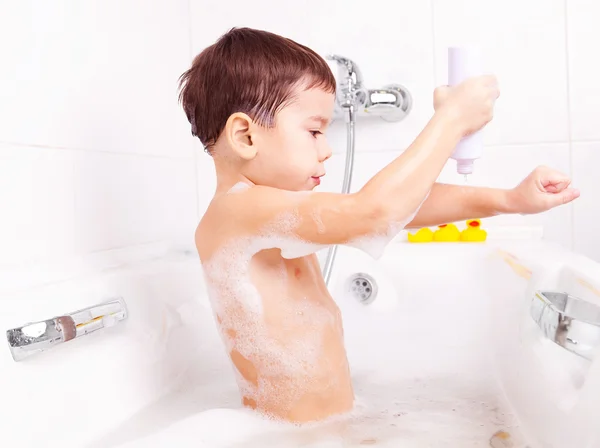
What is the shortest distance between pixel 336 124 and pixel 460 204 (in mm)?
786

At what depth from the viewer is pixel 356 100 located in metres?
1.61

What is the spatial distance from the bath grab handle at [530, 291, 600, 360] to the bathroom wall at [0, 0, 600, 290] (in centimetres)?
78

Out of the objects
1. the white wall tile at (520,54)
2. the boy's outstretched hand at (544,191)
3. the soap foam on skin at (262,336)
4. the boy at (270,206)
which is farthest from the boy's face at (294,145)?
the white wall tile at (520,54)

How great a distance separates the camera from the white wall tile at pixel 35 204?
0.99m

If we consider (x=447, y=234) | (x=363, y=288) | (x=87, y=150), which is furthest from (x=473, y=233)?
(x=87, y=150)

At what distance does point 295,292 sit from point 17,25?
1.96 ft

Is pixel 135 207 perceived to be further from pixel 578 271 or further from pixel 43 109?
pixel 578 271

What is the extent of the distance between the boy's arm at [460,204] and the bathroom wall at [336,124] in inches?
23.8

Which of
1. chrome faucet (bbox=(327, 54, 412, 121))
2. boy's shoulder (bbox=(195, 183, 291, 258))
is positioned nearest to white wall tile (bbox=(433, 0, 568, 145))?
chrome faucet (bbox=(327, 54, 412, 121))

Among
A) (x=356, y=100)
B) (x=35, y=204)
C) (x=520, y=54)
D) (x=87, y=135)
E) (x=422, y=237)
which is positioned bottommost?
(x=422, y=237)

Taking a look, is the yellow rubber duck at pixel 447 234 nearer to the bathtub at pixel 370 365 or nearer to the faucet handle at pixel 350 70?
the bathtub at pixel 370 365

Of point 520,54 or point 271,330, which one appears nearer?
point 271,330

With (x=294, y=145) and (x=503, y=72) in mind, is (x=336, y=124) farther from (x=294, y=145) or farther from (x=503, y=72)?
(x=294, y=145)

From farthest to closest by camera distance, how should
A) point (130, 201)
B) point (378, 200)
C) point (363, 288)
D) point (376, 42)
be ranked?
1. point (376, 42)
2. point (363, 288)
3. point (130, 201)
4. point (378, 200)
